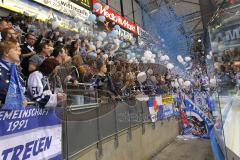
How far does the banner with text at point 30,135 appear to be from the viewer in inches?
95.6

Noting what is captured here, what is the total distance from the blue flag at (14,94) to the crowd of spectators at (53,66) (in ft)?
0.13

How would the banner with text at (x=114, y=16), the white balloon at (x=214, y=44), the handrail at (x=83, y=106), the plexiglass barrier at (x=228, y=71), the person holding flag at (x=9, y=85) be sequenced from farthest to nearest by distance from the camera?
the banner with text at (x=114, y=16)
the handrail at (x=83, y=106)
the white balloon at (x=214, y=44)
the plexiglass barrier at (x=228, y=71)
the person holding flag at (x=9, y=85)

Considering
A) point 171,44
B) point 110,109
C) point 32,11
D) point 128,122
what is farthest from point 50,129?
point 171,44

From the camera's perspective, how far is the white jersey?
2.95 m

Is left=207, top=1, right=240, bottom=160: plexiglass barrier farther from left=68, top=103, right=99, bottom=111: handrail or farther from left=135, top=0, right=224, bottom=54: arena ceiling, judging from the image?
left=135, top=0, right=224, bottom=54: arena ceiling

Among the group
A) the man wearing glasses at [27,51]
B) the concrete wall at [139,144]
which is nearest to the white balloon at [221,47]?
the man wearing glasses at [27,51]

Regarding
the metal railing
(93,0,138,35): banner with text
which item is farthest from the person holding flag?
(93,0,138,35): banner with text

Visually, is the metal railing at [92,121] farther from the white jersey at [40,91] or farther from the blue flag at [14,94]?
the blue flag at [14,94]

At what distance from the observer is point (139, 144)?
6.95 m

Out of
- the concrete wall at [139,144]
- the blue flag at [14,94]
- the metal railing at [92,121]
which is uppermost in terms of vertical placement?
the blue flag at [14,94]

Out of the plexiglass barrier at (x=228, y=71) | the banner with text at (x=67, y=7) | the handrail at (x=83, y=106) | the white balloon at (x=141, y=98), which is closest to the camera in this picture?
the plexiglass barrier at (x=228, y=71)

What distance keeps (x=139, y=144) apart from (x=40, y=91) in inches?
181

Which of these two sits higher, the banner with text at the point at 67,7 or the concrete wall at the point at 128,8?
the concrete wall at the point at 128,8

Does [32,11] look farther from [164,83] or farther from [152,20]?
[152,20]
